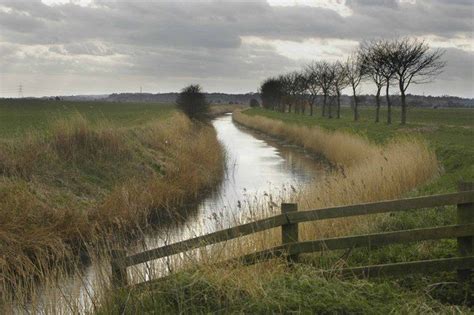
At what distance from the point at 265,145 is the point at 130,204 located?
2357cm

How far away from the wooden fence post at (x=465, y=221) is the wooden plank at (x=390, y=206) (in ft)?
0.36

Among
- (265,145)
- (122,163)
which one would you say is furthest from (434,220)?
(265,145)

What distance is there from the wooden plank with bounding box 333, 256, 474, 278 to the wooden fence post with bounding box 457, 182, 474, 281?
0.46 ft

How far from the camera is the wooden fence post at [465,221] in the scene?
580 centimetres

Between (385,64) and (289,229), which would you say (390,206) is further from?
(385,64)

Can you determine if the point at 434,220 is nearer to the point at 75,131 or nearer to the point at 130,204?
the point at 130,204

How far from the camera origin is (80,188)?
48.6 feet

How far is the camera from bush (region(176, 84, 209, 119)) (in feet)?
140

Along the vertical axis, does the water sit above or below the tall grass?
below

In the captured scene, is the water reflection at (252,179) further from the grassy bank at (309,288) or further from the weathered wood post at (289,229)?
the weathered wood post at (289,229)

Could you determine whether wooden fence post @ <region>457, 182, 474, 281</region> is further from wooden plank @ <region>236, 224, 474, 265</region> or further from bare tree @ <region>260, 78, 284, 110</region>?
bare tree @ <region>260, 78, 284, 110</region>

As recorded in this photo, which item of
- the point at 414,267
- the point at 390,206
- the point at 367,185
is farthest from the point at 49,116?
the point at 414,267

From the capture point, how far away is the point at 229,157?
28.4m

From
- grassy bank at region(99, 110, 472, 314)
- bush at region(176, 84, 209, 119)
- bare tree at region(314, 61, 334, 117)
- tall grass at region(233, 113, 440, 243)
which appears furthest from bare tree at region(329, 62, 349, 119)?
grassy bank at region(99, 110, 472, 314)
